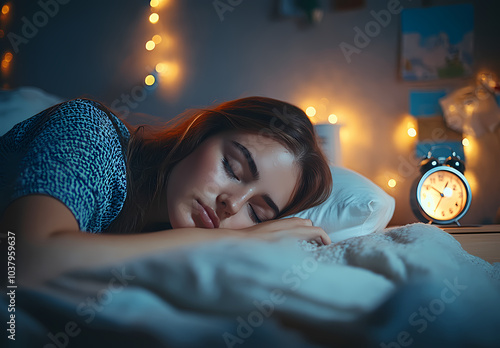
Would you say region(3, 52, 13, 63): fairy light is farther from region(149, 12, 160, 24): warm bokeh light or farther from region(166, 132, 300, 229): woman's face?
region(166, 132, 300, 229): woman's face

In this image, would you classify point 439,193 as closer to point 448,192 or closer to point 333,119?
point 448,192

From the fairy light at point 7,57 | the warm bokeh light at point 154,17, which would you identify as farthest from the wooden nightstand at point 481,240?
the fairy light at point 7,57

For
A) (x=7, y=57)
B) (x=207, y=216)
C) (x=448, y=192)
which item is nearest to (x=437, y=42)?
(x=448, y=192)

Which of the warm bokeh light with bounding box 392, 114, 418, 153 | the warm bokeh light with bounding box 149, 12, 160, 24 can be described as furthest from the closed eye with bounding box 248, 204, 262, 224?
the warm bokeh light with bounding box 149, 12, 160, 24

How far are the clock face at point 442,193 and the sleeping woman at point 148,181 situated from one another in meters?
0.44

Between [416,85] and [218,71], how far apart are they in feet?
2.90

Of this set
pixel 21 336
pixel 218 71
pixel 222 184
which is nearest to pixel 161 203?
pixel 222 184

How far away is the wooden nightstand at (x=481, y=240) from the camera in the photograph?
0.97m

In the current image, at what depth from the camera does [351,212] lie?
102cm

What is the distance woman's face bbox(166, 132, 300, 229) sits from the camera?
2.47ft

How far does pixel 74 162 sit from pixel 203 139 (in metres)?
0.37

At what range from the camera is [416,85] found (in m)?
1.59

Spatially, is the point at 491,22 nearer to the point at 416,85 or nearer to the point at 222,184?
the point at 416,85

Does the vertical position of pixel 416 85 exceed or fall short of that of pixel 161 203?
it exceeds it
